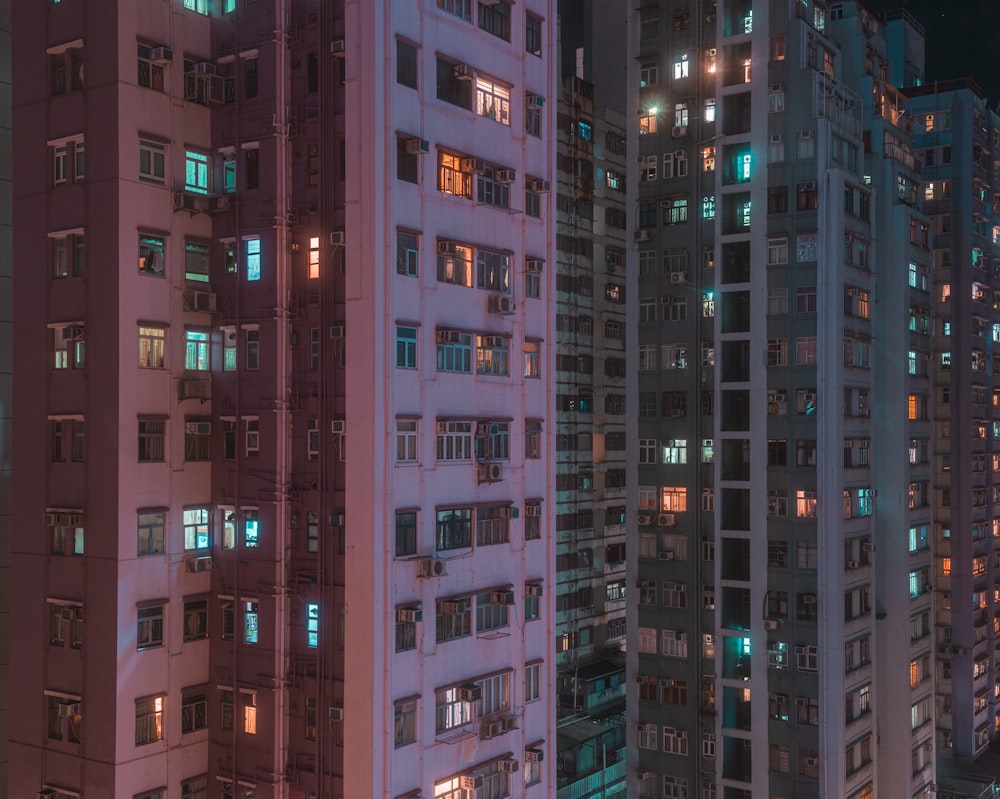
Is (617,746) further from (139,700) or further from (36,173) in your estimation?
(36,173)

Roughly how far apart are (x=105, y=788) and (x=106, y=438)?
7.13 meters

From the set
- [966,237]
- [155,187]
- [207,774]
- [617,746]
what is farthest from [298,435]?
[966,237]

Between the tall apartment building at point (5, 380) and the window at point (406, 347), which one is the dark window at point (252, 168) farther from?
the tall apartment building at point (5, 380)

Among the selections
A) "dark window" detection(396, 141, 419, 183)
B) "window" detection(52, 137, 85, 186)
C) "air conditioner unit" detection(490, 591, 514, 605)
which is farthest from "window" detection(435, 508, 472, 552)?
"window" detection(52, 137, 85, 186)

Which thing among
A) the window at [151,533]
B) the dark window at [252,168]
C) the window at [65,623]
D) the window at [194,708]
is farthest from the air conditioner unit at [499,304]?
the window at [65,623]

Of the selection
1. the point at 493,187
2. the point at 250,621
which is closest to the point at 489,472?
the point at 250,621

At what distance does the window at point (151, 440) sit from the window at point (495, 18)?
11507mm

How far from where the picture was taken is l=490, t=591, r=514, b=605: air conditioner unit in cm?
2344

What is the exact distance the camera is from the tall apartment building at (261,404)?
2106cm

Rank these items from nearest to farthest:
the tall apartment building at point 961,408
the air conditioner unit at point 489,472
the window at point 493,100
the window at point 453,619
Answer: the window at point 453,619 → the air conditioner unit at point 489,472 → the window at point 493,100 → the tall apartment building at point 961,408

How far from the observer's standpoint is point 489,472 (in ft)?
76.1

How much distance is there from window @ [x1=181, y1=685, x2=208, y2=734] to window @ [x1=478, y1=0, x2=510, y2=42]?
16251mm

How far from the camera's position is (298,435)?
22.3 m

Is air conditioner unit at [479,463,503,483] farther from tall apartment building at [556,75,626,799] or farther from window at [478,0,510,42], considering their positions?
tall apartment building at [556,75,626,799]
